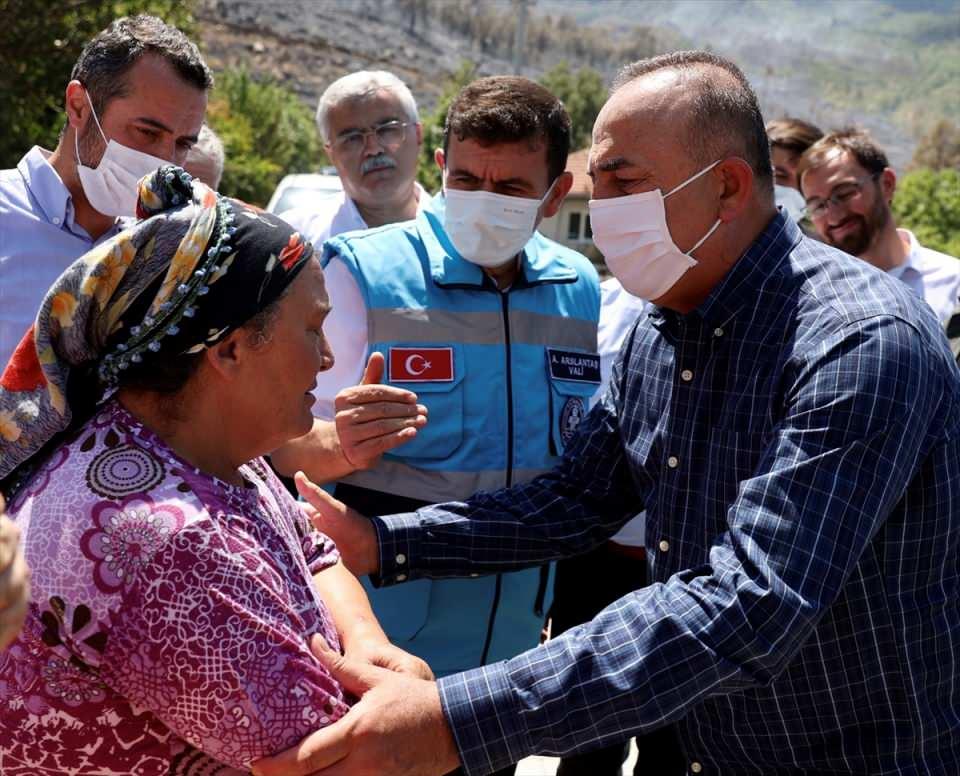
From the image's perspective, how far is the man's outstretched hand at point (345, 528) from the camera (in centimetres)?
253

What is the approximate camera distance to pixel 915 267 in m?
4.79

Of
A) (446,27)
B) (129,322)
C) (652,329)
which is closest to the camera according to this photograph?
(129,322)

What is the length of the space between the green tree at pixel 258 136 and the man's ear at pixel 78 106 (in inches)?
1038

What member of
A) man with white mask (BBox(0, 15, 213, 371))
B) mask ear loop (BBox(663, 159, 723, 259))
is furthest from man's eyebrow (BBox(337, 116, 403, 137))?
mask ear loop (BBox(663, 159, 723, 259))

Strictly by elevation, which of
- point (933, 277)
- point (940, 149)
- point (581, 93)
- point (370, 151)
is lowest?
point (940, 149)

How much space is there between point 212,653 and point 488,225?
1709 mm

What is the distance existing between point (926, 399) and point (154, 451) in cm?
133

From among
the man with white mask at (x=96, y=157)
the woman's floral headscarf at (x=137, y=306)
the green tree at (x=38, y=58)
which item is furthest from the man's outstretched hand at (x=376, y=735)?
the green tree at (x=38, y=58)

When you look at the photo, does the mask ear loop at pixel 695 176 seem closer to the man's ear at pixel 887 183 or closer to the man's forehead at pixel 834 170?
the man's forehead at pixel 834 170

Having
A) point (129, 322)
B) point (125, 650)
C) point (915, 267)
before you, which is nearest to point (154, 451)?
point (129, 322)

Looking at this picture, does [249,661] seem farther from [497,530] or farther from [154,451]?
[497,530]

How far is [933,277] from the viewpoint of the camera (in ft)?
15.6

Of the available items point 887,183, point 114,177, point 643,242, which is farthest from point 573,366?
point 887,183

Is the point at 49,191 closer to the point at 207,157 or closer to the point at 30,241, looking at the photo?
the point at 30,241
